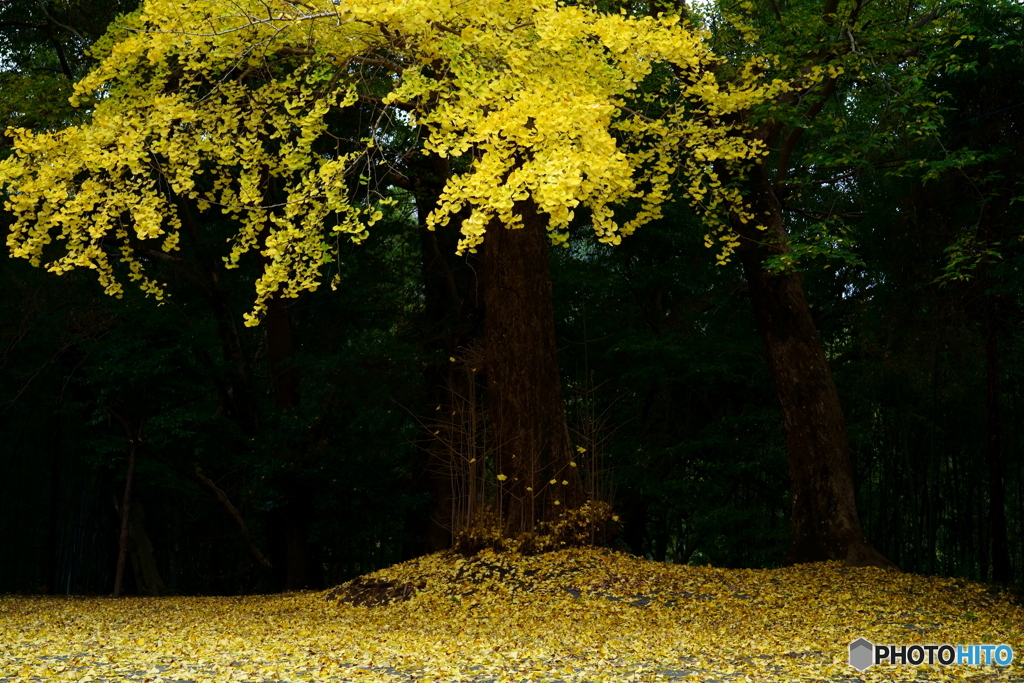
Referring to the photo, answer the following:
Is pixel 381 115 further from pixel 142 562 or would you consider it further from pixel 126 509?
pixel 142 562

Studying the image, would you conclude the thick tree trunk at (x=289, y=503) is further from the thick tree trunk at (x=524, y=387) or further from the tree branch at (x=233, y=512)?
the thick tree trunk at (x=524, y=387)

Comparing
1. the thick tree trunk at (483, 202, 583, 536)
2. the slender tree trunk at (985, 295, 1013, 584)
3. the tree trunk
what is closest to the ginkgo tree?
the thick tree trunk at (483, 202, 583, 536)

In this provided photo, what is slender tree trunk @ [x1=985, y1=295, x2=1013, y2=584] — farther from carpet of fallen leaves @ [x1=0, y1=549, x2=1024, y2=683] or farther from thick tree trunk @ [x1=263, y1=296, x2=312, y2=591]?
thick tree trunk @ [x1=263, y1=296, x2=312, y2=591]

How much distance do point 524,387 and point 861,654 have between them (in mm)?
3371

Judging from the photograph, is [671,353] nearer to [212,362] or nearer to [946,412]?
[946,412]

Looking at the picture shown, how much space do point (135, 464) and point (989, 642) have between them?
29.0 feet

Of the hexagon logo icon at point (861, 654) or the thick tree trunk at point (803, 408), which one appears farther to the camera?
the thick tree trunk at point (803, 408)

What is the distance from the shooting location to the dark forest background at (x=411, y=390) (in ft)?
31.6

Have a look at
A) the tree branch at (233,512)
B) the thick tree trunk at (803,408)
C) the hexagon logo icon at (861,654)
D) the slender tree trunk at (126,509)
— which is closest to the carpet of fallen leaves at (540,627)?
the hexagon logo icon at (861,654)

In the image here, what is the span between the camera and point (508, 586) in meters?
6.70

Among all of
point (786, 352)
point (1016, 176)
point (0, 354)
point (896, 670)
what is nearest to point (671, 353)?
point (786, 352)

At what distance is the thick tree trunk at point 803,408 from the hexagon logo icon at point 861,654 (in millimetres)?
2976

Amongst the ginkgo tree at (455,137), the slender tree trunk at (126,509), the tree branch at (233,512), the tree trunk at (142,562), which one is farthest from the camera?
the tree trunk at (142,562)

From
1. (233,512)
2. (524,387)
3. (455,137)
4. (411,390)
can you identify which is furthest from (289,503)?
(455,137)
